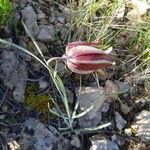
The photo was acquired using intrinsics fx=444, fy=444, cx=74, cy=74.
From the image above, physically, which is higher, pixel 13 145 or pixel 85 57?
pixel 85 57

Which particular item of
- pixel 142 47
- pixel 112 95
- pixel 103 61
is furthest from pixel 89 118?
pixel 142 47

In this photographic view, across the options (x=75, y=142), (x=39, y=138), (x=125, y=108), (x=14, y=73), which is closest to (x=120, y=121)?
(x=125, y=108)

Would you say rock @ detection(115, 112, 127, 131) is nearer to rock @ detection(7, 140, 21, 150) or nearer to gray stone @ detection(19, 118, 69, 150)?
gray stone @ detection(19, 118, 69, 150)

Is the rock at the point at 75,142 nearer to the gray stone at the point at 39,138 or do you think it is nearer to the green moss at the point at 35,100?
the gray stone at the point at 39,138

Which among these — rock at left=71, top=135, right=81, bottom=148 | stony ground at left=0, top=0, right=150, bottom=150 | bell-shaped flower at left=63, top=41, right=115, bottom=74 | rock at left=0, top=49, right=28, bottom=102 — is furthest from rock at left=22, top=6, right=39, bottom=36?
rock at left=71, top=135, right=81, bottom=148

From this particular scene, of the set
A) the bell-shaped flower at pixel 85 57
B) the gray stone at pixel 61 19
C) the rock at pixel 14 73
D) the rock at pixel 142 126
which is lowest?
the rock at pixel 142 126

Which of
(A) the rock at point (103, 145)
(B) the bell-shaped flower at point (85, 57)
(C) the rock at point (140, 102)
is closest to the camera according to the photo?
(B) the bell-shaped flower at point (85, 57)

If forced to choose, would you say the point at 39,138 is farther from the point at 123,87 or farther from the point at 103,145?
the point at 123,87

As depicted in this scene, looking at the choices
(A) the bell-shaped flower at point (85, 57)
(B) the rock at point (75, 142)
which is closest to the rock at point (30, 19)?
(A) the bell-shaped flower at point (85, 57)
